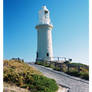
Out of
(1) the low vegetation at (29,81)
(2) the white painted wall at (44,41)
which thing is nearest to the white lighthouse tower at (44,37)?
(2) the white painted wall at (44,41)

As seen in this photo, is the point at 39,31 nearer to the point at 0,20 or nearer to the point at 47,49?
the point at 47,49

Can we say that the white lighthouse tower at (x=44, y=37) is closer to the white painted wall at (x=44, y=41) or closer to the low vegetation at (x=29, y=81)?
the white painted wall at (x=44, y=41)

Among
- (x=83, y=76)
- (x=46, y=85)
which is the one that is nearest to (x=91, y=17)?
(x=46, y=85)

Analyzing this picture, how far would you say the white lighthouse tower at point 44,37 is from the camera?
816 inches

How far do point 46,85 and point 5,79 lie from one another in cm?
191

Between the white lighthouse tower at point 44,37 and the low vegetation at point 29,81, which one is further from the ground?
the white lighthouse tower at point 44,37

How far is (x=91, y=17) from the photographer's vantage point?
4.33 meters

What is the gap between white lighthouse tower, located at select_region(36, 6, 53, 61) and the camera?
20734 mm

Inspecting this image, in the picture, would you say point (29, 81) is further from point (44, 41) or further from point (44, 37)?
point (44, 37)

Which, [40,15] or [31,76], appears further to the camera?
[40,15]

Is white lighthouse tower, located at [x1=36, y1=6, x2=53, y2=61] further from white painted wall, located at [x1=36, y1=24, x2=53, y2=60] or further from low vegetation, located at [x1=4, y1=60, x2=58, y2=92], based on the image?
low vegetation, located at [x1=4, y1=60, x2=58, y2=92]

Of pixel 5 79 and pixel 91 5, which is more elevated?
pixel 91 5

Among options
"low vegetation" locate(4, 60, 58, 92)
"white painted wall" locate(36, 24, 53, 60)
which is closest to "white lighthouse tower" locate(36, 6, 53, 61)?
"white painted wall" locate(36, 24, 53, 60)

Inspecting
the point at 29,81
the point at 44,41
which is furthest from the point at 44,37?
the point at 29,81
